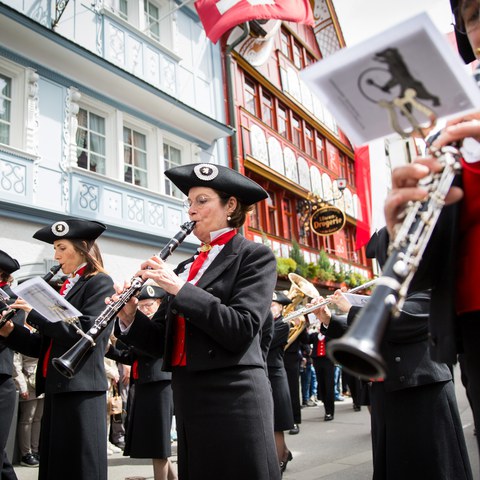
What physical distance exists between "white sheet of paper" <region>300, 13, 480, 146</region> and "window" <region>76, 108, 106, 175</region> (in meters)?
9.63

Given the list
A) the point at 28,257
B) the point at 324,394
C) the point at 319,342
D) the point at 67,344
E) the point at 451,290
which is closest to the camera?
the point at 451,290

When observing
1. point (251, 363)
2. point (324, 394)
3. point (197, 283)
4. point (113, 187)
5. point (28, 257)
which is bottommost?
point (324, 394)

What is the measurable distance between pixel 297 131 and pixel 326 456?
16.1m

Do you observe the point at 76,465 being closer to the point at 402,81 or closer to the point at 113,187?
the point at 402,81

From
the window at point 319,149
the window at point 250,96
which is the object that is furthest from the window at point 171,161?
the window at point 319,149

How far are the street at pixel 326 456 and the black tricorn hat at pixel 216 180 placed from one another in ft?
11.6

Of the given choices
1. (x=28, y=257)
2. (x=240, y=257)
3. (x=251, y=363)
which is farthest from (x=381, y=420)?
(x=28, y=257)

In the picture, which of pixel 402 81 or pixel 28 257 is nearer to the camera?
pixel 402 81

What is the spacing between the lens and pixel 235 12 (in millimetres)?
11094

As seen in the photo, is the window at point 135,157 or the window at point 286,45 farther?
the window at point 286,45

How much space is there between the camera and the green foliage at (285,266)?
15491mm

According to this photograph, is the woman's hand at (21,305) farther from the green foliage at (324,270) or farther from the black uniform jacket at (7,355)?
the green foliage at (324,270)

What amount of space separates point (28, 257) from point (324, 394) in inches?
242

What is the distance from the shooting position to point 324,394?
33.8 feet
